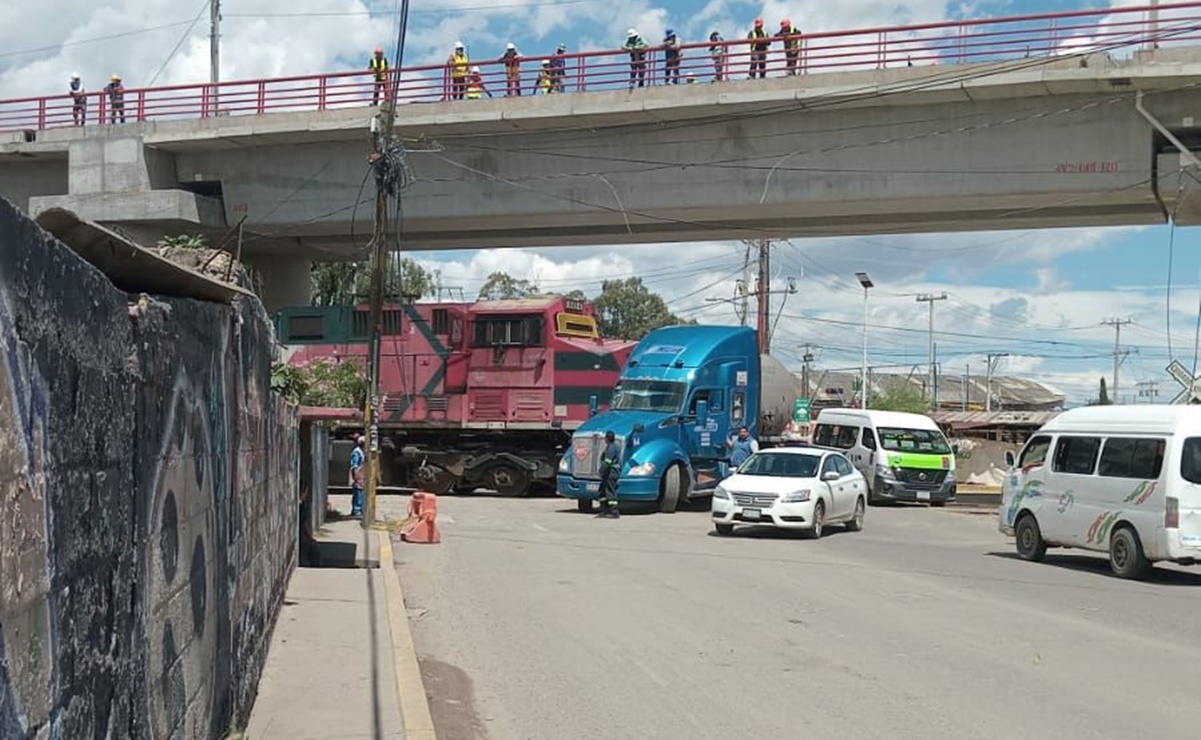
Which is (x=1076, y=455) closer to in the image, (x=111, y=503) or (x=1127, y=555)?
(x=1127, y=555)

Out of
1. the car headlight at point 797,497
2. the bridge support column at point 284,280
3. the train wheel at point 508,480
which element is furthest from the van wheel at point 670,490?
the bridge support column at point 284,280

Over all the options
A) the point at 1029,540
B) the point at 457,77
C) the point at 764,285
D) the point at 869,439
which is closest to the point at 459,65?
the point at 457,77

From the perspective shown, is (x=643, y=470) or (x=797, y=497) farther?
(x=643, y=470)

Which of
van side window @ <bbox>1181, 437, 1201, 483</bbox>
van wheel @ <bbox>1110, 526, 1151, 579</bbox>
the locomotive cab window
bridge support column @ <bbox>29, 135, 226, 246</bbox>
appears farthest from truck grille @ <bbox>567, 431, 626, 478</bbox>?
van side window @ <bbox>1181, 437, 1201, 483</bbox>

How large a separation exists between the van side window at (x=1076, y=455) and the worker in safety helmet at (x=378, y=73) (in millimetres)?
15316

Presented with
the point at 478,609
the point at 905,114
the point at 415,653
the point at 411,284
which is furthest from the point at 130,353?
the point at 411,284

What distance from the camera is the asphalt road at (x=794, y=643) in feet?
24.9

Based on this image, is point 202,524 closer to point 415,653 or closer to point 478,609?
point 415,653

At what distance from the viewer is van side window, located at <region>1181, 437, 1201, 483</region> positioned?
14156 mm

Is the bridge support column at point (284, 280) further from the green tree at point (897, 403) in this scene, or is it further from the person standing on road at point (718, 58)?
the green tree at point (897, 403)

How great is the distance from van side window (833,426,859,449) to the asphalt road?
40.9ft

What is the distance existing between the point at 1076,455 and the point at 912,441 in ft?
47.2

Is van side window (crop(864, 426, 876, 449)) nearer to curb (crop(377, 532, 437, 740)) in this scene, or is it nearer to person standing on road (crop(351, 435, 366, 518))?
person standing on road (crop(351, 435, 366, 518))

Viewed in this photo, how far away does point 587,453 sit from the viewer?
24.8m
